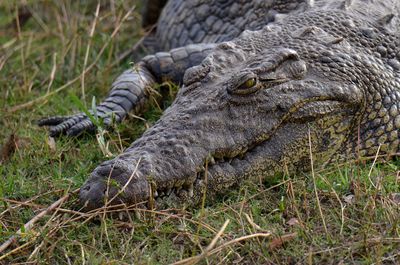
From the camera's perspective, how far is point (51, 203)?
135 inches

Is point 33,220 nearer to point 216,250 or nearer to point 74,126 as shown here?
point 216,250

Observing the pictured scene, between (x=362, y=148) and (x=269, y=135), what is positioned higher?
(x=269, y=135)

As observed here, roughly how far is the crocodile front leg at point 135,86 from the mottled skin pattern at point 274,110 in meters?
0.05

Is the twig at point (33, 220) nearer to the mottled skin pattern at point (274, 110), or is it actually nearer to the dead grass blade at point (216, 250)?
the mottled skin pattern at point (274, 110)

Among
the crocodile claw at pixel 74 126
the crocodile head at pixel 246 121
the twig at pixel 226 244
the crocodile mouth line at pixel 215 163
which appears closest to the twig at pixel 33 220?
the crocodile head at pixel 246 121

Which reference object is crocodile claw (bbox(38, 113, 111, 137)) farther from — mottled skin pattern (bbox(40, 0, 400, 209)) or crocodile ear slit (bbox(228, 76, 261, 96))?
crocodile ear slit (bbox(228, 76, 261, 96))

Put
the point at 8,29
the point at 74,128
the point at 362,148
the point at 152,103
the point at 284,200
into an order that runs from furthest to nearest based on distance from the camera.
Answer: the point at 8,29
the point at 152,103
the point at 74,128
the point at 362,148
the point at 284,200

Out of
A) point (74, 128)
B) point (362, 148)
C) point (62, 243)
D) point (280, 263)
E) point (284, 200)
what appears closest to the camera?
point (280, 263)

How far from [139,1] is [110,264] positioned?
Result: 172 inches

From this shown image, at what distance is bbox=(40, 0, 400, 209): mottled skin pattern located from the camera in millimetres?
3143

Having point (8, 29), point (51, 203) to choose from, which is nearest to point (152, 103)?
point (51, 203)

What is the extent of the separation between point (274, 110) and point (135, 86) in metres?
1.38

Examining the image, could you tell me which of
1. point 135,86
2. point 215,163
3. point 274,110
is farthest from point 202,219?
point 135,86

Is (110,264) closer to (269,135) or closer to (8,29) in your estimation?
(269,135)
